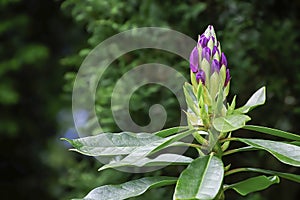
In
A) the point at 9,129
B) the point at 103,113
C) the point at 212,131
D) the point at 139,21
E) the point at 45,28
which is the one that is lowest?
the point at 212,131

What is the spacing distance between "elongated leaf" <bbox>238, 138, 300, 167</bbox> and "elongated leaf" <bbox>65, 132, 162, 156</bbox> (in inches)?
6.7

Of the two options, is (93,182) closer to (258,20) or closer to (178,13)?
(178,13)

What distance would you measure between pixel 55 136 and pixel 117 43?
1.28m

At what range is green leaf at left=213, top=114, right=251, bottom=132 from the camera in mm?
792

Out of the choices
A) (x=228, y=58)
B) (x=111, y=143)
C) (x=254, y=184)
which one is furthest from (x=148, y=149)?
(x=228, y=58)

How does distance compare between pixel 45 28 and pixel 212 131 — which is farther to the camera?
pixel 45 28

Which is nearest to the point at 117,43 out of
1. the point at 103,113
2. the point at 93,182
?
the point at 103,113

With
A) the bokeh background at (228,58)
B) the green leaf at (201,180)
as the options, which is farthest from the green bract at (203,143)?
the bokeh background at (228,58)

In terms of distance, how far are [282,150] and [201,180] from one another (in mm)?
146

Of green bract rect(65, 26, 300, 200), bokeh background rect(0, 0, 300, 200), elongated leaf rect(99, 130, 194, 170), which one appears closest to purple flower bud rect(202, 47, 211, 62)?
green bract rect(65, 26, 300, 200)

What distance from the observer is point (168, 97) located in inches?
68.1

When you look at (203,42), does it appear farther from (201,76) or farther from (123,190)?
(123,190)

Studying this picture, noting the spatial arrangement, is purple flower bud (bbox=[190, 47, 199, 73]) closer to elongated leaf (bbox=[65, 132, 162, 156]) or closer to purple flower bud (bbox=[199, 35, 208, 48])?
purple flower bud (bbox=[199, 35, 208, 48])

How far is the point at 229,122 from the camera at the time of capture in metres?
0.80
